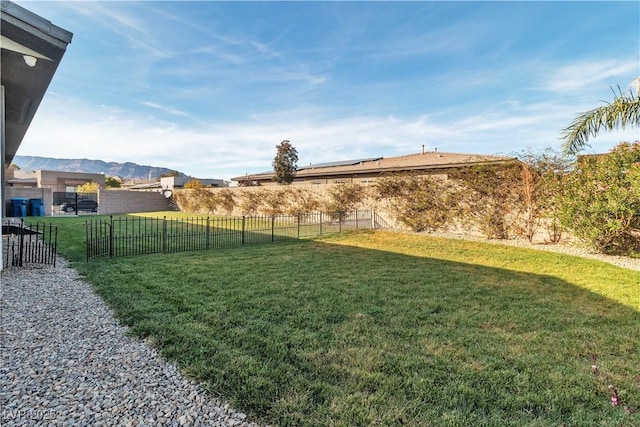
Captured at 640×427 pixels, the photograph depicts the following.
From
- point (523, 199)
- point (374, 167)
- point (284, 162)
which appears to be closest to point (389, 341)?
point (523, 199)

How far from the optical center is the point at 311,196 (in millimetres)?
17562

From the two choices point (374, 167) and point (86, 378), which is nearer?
point (86, 378)

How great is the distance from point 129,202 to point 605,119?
29.2 meters

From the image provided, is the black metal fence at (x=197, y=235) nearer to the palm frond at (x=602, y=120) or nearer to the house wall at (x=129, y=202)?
the palm frond at (x=602, y=120)

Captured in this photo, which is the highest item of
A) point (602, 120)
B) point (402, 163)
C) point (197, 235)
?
point (402, 163)

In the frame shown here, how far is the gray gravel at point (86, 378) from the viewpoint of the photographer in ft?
7.25

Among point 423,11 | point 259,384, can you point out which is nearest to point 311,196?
point 423,11

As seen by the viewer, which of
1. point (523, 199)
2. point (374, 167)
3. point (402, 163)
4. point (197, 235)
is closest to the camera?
point (197, 235)

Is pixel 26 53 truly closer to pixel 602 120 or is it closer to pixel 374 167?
pixel 602 120

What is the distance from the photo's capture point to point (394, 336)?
3613 mm

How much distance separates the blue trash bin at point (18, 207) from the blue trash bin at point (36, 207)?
0.69 m

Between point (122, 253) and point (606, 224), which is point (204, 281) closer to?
point (122, 253)

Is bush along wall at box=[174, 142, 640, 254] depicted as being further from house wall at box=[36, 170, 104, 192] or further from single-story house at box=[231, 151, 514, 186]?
house wall at box=[36, 170, 104, 192]

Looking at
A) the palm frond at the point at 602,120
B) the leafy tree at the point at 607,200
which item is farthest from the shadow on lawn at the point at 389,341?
the palm frond at the point at 602,120
